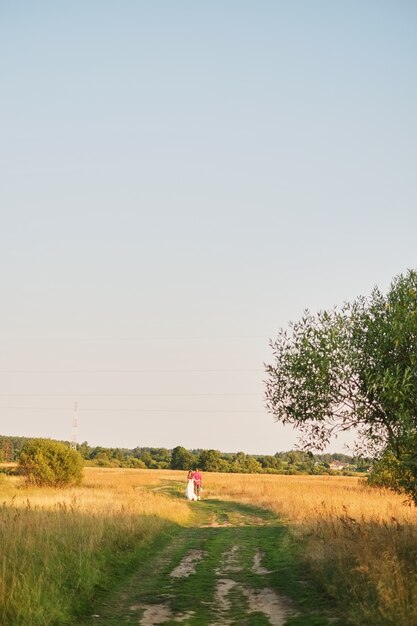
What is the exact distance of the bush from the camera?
5353 centimetres

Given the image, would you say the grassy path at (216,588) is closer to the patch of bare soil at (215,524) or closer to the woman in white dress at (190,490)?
the patch of bare soil at (215,524)

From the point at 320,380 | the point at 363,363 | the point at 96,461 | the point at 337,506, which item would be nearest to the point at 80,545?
the point at 320,380

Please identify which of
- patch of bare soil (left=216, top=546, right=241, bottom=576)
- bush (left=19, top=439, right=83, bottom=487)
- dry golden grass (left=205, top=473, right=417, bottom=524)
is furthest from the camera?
bush (left=19, top=439, right=83, bottom=487)

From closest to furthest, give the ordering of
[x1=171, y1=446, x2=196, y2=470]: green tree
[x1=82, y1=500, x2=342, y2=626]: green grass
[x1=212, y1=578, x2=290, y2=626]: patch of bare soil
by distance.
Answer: [x1=212, y1=578, x2=290, y2=626]: patch of bare soil → [x1=82, y1=500, x2=342, y2=626]: green grass → [x1=171, y1=446, x2=196, y2=470]: green tree

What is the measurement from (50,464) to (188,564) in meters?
39.7

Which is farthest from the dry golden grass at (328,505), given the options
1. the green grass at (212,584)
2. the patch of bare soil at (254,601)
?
the patch of bare soil at (254,601)

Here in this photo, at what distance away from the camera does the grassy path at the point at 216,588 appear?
11.2m

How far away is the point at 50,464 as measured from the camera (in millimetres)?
54500

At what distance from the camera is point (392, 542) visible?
14.1 meters

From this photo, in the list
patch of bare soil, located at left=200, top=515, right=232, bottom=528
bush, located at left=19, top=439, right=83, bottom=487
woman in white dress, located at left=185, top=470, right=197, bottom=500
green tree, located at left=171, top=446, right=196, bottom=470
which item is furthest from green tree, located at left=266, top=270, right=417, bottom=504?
green tree, located at left=171, top=446, right=196, bottom=470

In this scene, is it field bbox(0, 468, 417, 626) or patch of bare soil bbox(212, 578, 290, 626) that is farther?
patch of bare soil bbox(212, 578, 290, 626)

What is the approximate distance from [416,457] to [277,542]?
10267 millimetres

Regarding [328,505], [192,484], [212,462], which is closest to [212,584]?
[328,505]

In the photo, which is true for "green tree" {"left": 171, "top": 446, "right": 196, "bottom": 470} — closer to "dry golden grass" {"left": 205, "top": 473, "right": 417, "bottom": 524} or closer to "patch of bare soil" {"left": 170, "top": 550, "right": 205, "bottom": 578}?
"dry golden grass" {"left": 205, "top": 473, "right": 417, "bottom": 524}
